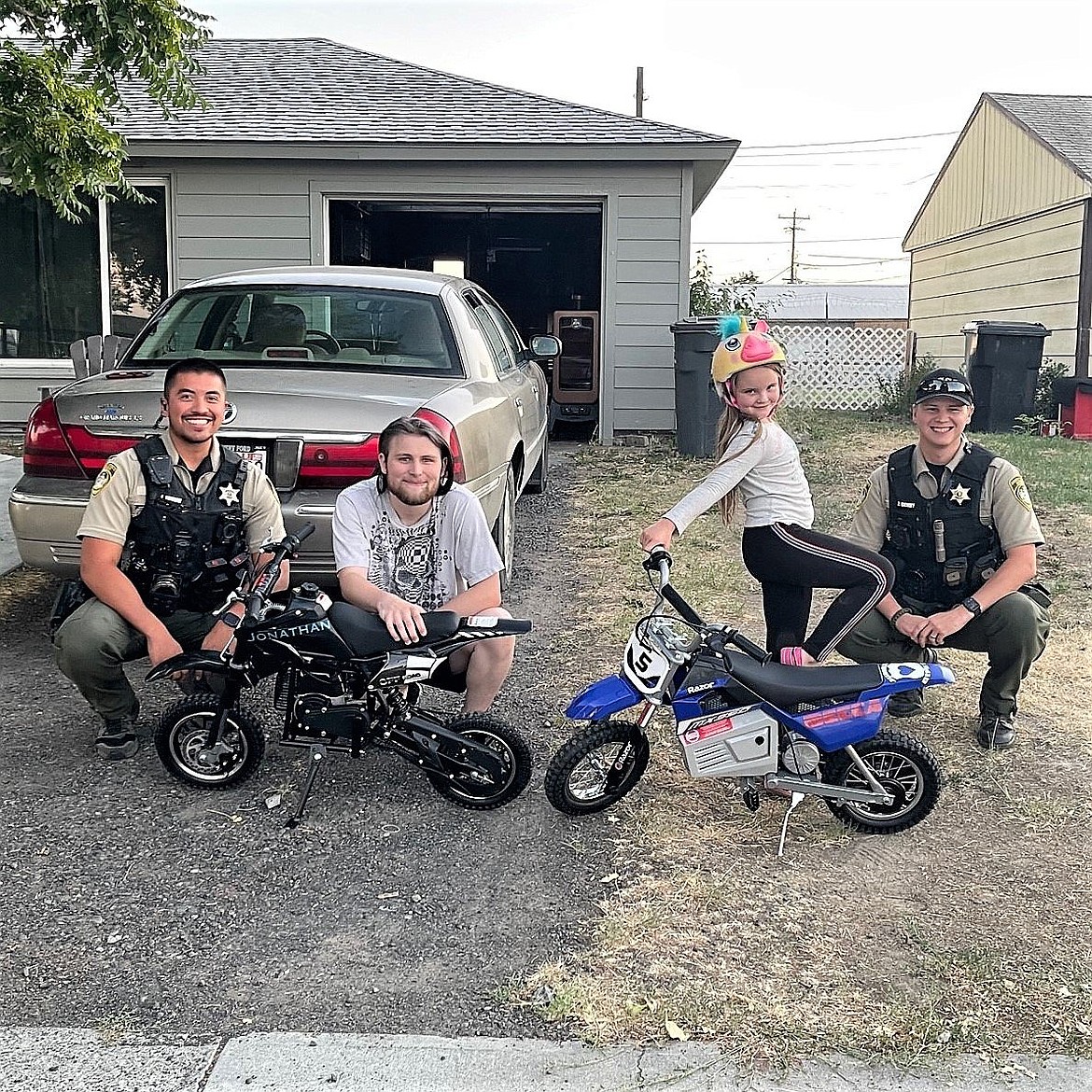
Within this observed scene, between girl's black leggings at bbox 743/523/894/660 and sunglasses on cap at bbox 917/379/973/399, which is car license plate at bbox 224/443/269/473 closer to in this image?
girl's black leggings at bbox 743/523/894/660

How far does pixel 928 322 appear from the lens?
22.4 metres

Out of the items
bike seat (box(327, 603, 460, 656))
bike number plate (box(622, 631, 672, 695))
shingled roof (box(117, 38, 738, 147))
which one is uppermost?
shingled roof (box(117, 38, 738, 147))

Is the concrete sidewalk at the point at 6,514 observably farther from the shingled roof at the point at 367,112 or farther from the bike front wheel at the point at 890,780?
the bike front wheel at the point at 890,780

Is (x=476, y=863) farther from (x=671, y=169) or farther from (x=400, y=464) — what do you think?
(x=671, y=169)

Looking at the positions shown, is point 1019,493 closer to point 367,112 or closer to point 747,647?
point 747,647

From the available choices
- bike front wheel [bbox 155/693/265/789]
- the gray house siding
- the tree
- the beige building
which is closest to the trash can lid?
the beige building

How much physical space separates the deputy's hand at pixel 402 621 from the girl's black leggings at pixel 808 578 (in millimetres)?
1186

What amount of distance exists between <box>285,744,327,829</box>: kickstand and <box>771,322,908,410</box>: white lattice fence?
1533 cm

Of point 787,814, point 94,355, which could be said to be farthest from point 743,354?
point 94,355

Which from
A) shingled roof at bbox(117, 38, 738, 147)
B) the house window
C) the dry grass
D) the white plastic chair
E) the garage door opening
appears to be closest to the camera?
the dry grass

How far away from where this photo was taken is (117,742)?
13.9ft

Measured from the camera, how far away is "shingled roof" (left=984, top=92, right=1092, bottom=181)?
16859 millimetres

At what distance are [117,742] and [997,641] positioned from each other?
3.11m

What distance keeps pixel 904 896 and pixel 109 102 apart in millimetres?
7230
